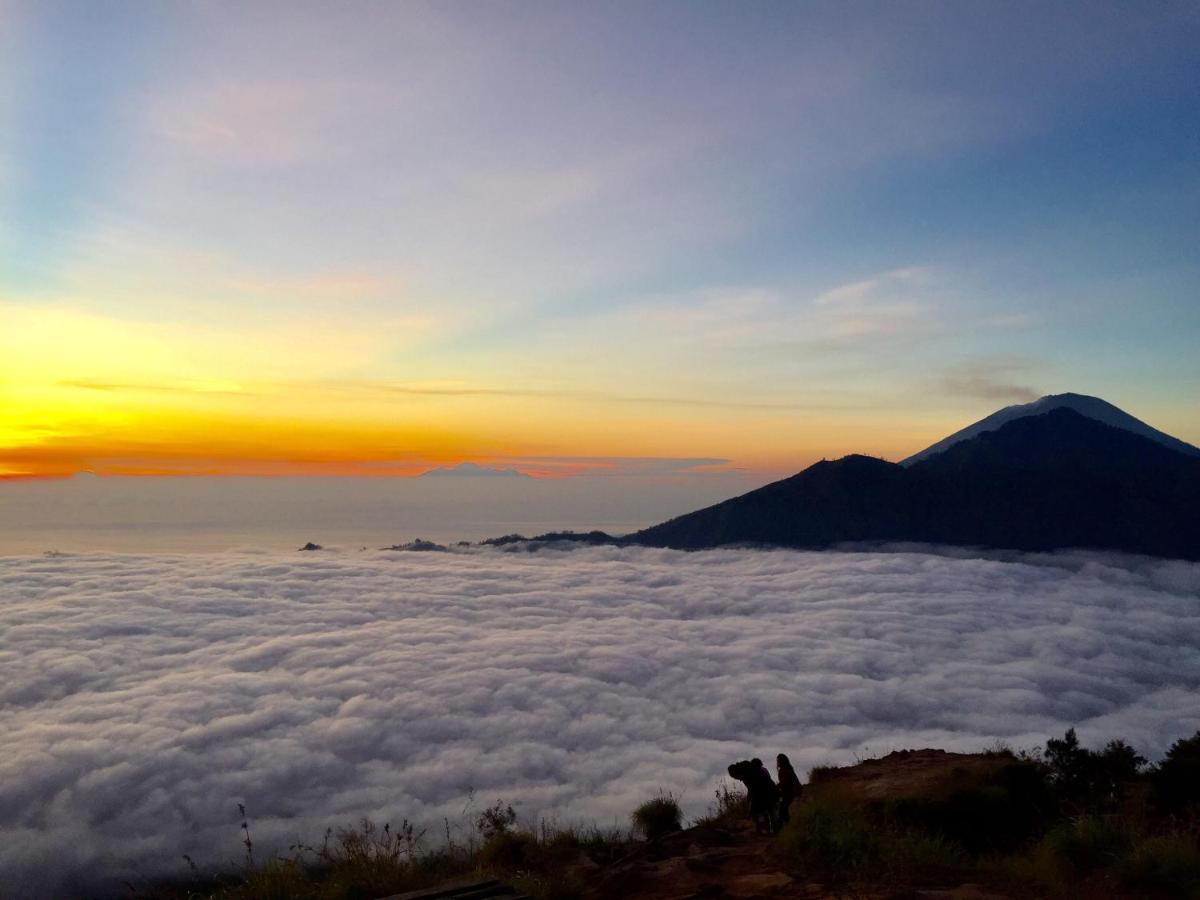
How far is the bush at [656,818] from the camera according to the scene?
15.2 meters

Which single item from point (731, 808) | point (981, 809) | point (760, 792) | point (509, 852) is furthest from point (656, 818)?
point (981, 809)

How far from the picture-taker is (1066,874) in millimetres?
8625

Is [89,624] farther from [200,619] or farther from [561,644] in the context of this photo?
[561,644]

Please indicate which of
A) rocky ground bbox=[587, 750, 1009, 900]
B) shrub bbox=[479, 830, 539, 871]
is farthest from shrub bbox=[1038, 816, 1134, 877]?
shrub bbox=[479, 830, 539, 871]

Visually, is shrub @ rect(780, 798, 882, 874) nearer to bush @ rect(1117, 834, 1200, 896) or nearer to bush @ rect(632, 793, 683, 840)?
bush @ rect(1117, 834, 1200, 896)

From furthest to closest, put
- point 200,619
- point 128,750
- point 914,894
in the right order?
point 200,619, point 128,750, point 914,894

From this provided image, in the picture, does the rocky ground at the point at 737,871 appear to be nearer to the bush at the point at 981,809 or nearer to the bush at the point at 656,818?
the bush at the point at 981,809

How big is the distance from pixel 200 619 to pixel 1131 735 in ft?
412

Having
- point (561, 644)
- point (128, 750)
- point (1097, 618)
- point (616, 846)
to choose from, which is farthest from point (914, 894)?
point (1097, 618)

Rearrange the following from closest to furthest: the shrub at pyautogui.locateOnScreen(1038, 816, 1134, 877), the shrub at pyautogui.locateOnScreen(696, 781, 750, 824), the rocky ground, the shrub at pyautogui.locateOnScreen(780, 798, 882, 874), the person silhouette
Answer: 1. the rocky ground
2. the shrub at pyautogui.locateOnScreen(1038, 816, 1134, 877)
3. the shrub at pyautogui.locateOnScreen(780, 798, 882, 874)
4. the person silhouette
5. the shrub at pyautogui.locateOnScreen(696, 781, 750, 824)

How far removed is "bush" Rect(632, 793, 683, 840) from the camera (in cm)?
1516

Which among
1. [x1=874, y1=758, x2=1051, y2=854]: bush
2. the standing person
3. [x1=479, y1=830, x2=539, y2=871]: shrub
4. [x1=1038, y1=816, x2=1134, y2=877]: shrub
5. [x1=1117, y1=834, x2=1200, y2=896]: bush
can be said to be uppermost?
[x1=1117, y1=834, x2=1200, y2=896]: bush

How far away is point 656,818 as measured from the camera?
50.0 feet

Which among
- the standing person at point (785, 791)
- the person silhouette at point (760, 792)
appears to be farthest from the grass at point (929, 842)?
the person silhouette at point (760, 792)
